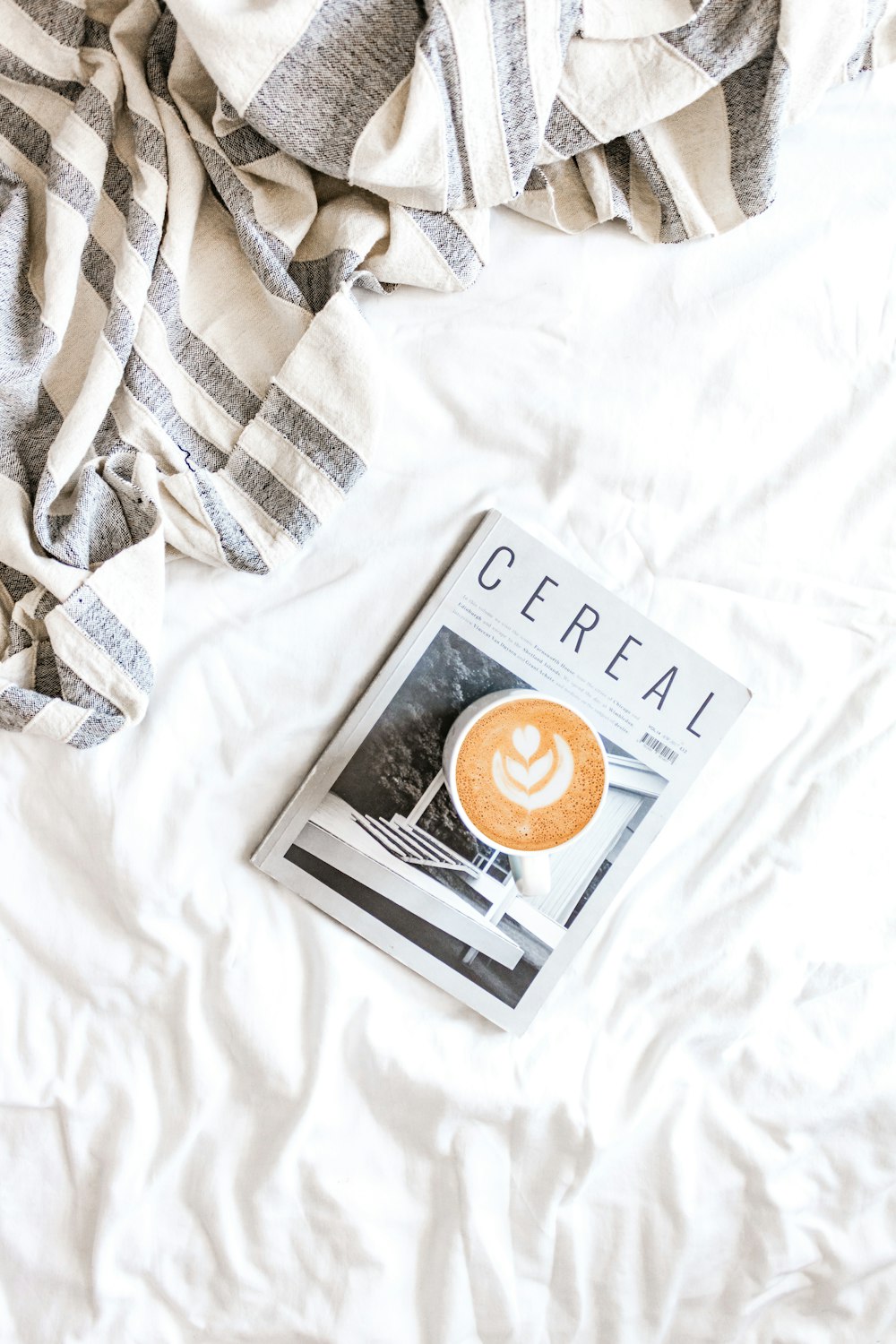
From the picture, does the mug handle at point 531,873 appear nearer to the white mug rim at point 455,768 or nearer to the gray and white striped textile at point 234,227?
the white mug rim at point 455,768

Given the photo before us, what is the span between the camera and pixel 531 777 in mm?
619

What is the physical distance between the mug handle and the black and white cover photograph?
29 mm

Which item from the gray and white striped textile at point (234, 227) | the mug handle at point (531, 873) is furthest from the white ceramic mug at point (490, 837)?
the gray and white striped textile at point (234, 227)

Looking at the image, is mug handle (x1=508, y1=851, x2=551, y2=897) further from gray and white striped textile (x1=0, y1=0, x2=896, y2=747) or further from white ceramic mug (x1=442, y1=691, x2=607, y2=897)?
gray and white striped textile (x1=0, y1=0, x2=896, y2=747)

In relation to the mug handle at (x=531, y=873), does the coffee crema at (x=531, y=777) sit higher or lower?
higher

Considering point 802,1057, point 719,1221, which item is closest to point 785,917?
point 802,1057

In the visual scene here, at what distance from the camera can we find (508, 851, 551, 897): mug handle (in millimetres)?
650

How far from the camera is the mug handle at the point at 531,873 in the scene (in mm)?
650

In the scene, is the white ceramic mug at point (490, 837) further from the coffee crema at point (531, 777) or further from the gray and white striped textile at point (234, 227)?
the gray and white striped textile at point (234, 227)

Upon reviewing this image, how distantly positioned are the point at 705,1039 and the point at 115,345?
0.61 metres

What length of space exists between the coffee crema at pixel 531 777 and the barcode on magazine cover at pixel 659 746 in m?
0.08

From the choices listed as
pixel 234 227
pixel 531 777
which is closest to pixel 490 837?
pixel 531 777

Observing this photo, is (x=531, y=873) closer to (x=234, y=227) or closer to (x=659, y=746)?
(x=659, y=746)

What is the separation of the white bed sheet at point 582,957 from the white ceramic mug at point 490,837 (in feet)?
0.25
